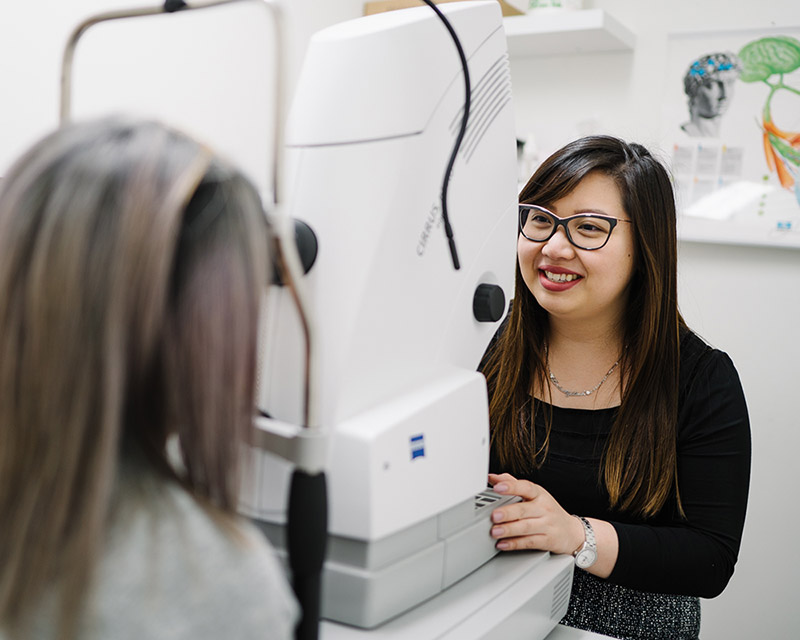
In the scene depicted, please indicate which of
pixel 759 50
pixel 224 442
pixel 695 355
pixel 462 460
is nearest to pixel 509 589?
pixel 462 460

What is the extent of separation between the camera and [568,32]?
2.08 meters

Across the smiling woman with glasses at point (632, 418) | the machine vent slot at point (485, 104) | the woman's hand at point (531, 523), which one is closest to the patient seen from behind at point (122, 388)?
the machine vent slot at point (485, 104)

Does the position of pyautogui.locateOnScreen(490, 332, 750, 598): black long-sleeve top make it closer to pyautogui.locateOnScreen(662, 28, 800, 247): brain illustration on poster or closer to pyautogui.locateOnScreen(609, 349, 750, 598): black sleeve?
pyautogui.locateOnScreen(609, 349, 750, 598): black sleeve

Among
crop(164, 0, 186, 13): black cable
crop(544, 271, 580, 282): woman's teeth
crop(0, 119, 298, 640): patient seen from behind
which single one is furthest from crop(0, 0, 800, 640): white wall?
crop(0, 119, 298, 640): patient seen from behind

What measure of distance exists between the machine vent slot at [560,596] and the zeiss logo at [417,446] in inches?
12.2

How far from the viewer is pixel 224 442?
1.67 feet

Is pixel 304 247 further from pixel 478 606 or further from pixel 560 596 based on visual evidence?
pixel 560 596

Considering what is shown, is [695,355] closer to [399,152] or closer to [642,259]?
[642,259]

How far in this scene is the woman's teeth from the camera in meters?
1.27

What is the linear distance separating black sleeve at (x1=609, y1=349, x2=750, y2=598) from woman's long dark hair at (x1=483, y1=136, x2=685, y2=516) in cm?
3

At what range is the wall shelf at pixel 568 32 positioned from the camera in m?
2.03

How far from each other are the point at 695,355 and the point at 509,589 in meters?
0.62

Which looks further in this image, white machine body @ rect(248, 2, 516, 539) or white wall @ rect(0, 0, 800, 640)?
white wall @ rect(0, 0, 800, 640)

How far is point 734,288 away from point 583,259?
113 cm
